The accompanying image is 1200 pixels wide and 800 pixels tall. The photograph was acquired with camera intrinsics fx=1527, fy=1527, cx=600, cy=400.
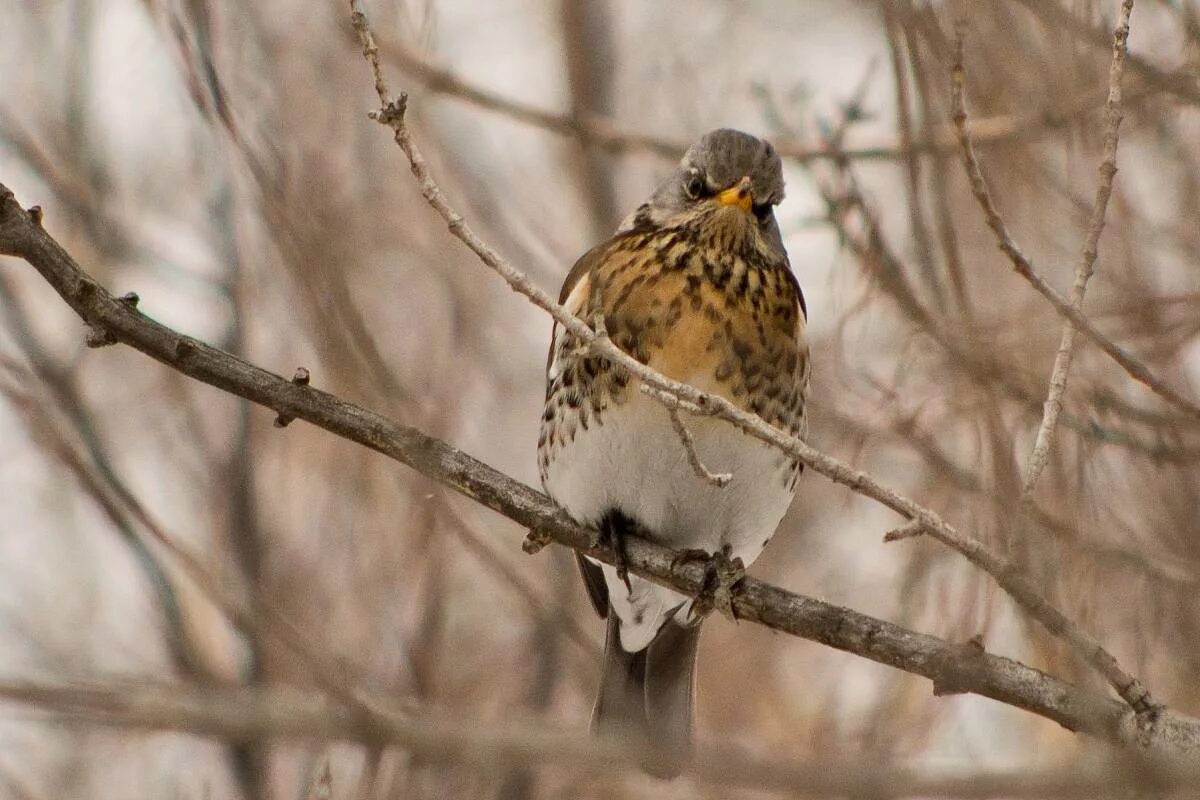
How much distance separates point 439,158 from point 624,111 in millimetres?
2110

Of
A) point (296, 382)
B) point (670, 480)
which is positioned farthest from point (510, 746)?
point (670, 480)

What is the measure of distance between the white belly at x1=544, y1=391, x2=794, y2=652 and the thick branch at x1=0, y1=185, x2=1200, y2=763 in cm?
47

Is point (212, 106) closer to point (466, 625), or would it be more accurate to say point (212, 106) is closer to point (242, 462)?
point (242, 462)

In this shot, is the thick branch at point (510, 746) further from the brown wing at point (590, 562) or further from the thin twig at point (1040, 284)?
the brown wing at point (590, 562)

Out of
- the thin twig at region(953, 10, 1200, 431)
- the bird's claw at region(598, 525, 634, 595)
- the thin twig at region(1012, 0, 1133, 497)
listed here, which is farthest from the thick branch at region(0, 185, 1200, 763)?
the thin twig at region(953, 10, 1200, 431)

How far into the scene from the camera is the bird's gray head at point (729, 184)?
18.7ft

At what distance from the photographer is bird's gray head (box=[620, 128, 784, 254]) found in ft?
18.7

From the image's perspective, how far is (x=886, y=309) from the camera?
7.06 metres

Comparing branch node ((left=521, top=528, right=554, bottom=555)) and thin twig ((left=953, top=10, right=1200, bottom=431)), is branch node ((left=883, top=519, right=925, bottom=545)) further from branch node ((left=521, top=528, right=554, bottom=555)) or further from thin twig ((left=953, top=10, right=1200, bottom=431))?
branch node ((left=521, top=528, right=554, bottom=555))

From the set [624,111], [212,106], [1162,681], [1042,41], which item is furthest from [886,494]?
[624,111]

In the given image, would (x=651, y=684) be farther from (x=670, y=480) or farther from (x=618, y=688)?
(x=670, y=480)

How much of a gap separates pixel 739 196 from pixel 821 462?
89.0 inches

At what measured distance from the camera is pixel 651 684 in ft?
20.0

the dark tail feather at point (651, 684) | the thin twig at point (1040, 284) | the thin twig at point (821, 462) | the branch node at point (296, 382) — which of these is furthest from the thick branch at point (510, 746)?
the dark tail feather at point (651, 684)
